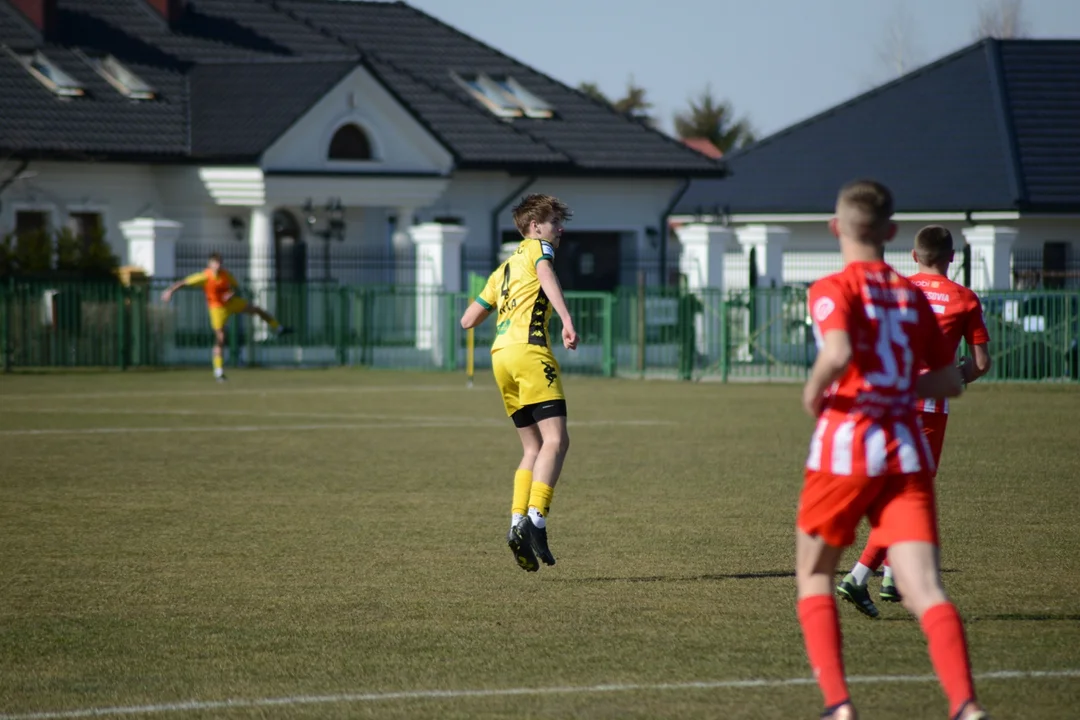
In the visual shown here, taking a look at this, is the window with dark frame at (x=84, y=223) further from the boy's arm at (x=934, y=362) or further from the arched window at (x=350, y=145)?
the boy's arm at (x=934, y=362)

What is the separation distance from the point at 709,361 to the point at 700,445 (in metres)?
13.7

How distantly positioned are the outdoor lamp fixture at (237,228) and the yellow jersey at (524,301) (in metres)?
27.2

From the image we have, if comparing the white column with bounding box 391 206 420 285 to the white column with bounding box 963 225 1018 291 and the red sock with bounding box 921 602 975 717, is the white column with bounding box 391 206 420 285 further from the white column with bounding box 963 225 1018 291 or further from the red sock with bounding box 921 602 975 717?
the red sock with bounding box 921 602 975 717

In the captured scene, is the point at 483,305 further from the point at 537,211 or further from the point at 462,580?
the point at 462,580

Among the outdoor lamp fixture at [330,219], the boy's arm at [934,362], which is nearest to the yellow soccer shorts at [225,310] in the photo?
the outdoor lamp fixture at [330,219]

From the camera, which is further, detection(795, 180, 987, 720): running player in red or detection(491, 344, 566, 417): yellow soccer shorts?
detection(491, 344, 566, 417): yellow soccer shorts

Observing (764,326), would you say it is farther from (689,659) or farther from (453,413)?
(689,659)

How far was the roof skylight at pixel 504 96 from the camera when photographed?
42.3m

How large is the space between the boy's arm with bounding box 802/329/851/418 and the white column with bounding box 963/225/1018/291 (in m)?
28.4

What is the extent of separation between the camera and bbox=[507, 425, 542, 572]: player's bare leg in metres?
8.98

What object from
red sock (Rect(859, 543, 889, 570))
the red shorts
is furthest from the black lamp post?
red sock (Rect(859, 543, 889, 570))

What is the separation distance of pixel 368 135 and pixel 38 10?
24.8ft

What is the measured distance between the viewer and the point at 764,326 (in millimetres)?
29781

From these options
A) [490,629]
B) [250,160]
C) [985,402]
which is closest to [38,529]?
[490,629]
